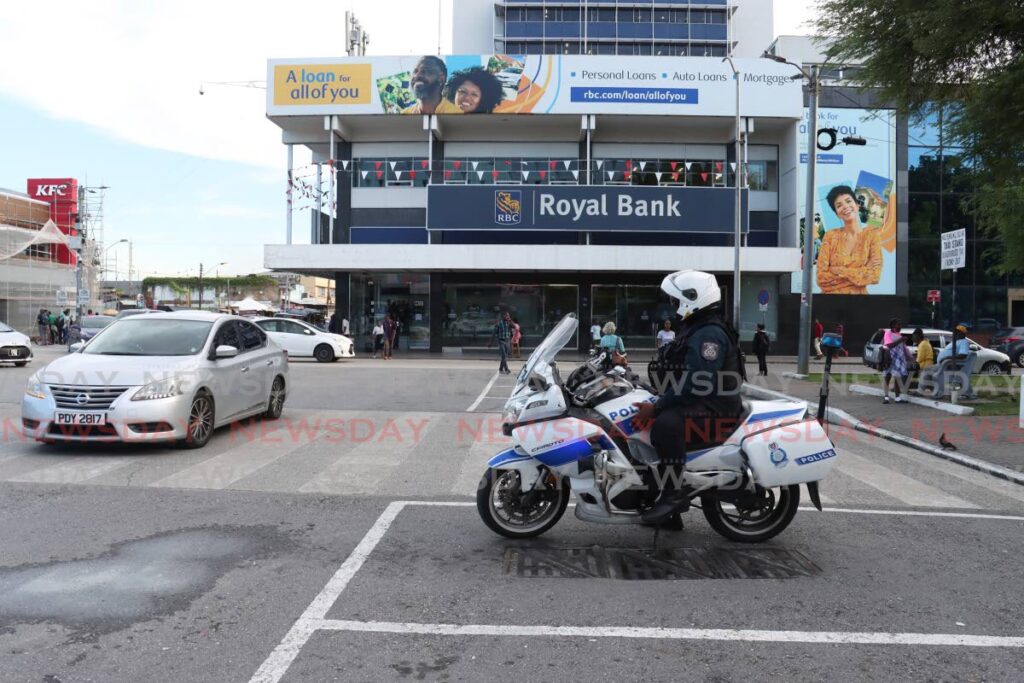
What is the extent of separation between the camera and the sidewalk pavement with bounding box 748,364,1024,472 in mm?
9986

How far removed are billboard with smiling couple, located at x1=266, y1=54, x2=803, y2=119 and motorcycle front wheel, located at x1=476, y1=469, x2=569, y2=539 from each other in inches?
1190

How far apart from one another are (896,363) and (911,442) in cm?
463

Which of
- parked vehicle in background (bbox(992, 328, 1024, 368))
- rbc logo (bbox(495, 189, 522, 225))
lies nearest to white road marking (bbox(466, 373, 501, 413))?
rbc logo (bbox(495, 189, 522, 225))

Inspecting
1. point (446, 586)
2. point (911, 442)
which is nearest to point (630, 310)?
point (911, 442)

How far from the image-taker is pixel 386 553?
5.21 meters

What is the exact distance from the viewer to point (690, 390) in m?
5.16

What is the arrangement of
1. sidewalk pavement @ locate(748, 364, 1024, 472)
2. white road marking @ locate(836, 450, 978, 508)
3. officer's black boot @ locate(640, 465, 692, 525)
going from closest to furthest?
officer's black boot @ locate(640, 465, 692, 525) < white road marking @ locate(836, 450, 978, 508) < sidewalk pavement @ locate(748, 364, 1024, 472)

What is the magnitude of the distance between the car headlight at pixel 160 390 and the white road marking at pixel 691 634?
17.6ft

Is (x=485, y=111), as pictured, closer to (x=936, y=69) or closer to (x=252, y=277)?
(x=936, y=69)

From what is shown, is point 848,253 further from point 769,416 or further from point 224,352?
point 769,416

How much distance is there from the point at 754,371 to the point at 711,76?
1497 cm

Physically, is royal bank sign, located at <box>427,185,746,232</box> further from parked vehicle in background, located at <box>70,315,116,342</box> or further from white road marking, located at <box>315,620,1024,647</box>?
white road marking, located at <box>315,620,1024,647</box>

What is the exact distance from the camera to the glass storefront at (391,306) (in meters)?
35.6

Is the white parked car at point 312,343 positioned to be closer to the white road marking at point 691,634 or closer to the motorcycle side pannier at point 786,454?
the motorcycle side pannier at point 786,454
